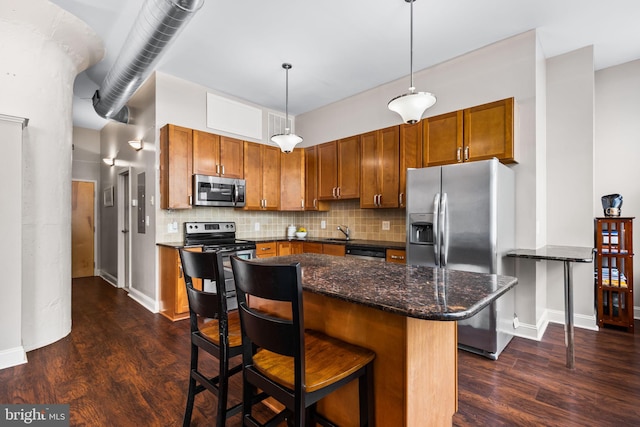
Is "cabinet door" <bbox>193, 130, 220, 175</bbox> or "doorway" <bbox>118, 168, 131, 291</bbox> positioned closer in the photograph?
"cabinet door" <bbox>193, 130, 220, 175</bbox>

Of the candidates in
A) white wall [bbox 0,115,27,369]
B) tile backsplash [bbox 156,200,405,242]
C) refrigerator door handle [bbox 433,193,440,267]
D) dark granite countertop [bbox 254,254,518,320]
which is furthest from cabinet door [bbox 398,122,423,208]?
white wall [bbox 0,115,27,369]

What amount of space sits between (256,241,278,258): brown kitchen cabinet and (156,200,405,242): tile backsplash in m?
0.67

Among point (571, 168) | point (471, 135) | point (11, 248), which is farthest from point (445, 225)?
point (11, 248)

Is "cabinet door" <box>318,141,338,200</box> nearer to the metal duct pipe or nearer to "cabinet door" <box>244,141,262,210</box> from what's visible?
"cabinet door" <box>244,141,262,210</box>

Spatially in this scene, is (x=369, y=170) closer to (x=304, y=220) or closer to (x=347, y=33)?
(x=347, y=33)

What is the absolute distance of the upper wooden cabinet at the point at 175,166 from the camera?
3627 millimetres

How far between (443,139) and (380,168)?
33.0 inches

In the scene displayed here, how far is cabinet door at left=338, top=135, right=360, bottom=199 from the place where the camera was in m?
4.19

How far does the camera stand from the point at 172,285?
137 inches

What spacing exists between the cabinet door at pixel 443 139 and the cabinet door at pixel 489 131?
0.26ft

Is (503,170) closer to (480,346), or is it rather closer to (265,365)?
(480,346)

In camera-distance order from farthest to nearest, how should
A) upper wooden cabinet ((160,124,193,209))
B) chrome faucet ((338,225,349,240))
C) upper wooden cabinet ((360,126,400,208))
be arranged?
1. chrome faucet ((338,225,349,240))
2. upper wooden cabinet ((360,126,400,208))
3. upper wooden cabinet ((160,124,193,209))

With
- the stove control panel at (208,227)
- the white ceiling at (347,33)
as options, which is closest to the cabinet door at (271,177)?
the stove control panel at (208,227)

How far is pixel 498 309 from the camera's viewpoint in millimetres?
2629
